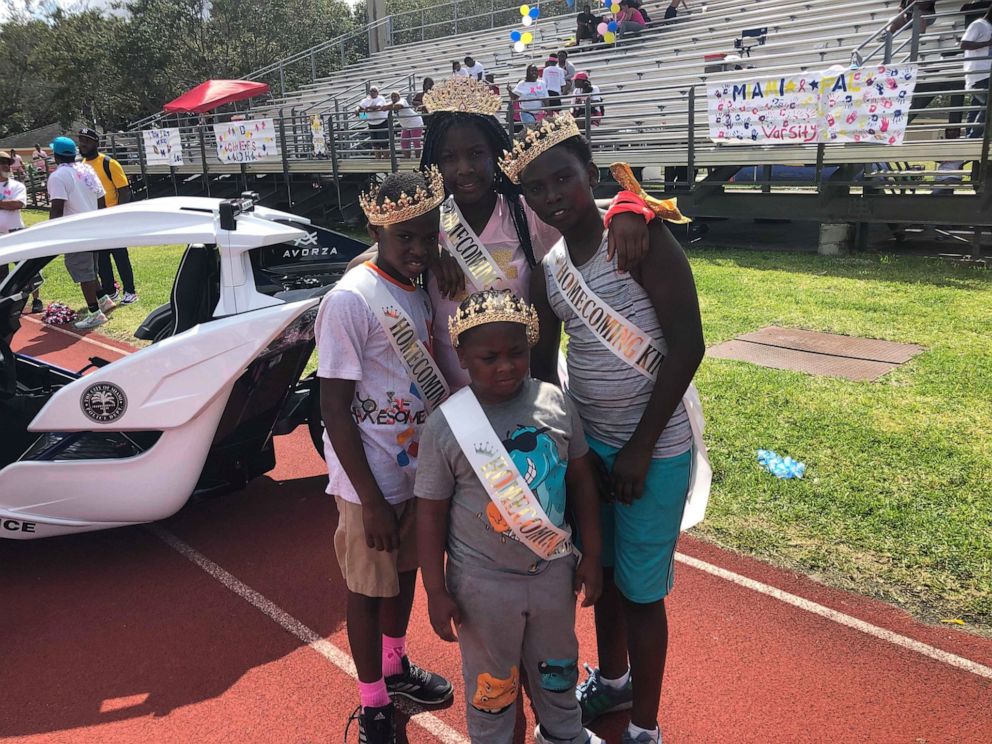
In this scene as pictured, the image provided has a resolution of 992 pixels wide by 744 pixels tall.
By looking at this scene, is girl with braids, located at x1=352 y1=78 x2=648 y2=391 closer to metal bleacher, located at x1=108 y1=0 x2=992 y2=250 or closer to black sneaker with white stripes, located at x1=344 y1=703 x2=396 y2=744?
black sneaker with white stripes, located at x1=344 y1=703 x2=396 y2=744

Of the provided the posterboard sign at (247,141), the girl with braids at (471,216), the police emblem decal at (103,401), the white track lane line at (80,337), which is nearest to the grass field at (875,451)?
the girl with braids at (471,216)

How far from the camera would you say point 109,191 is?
410 inches

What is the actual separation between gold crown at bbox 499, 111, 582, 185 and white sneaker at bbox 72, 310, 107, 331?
891cm

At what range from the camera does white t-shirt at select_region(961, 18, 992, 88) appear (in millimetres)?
9812

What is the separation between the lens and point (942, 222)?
9.74 meters

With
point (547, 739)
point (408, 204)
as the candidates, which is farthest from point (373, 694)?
point (408, 204)

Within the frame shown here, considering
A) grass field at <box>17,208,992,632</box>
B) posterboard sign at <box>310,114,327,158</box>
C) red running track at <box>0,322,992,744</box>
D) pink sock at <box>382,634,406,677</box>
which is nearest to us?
red running track at <box>0,322,992,744</box>

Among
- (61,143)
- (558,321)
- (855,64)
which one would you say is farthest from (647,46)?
(558,321)

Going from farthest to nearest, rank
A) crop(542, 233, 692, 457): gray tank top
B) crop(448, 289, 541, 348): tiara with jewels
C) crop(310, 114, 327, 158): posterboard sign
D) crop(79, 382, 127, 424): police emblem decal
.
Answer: crop(310, 114, 327, 158): posterboard sign → crop(79, 382, 127, 424): police emblem decal → crop(542, 233, 692, 457): gray tank top → crop(448, 289, 541, 348): tiara with jewels

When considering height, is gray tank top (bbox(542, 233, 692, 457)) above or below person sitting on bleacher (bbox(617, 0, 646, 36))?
below

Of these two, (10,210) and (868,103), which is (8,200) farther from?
(868,103)

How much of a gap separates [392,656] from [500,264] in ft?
5.24

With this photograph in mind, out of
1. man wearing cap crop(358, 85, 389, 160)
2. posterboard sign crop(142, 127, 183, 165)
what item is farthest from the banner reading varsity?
posterboard sign crop(142, 127, 183, 165)

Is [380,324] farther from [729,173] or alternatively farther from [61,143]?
[729,173]
